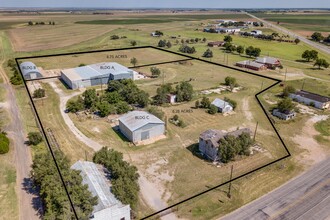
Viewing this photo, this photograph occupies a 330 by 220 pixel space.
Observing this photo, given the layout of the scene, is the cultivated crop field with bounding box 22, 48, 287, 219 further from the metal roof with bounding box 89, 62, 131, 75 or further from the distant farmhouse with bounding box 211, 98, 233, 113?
the metal roof with bounding box 89, 62, 131, 75

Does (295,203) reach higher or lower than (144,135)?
lower

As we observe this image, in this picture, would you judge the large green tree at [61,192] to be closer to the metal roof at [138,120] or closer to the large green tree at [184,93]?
the metal roof at [138,120]

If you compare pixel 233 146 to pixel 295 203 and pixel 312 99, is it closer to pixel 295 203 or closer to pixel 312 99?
pixel 295 203

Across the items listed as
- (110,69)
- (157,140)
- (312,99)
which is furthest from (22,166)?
(312,99)

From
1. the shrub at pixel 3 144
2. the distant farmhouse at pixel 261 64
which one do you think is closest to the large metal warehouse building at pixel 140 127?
the shrub at pixel 3 144

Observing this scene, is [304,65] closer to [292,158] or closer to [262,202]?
[292,158]

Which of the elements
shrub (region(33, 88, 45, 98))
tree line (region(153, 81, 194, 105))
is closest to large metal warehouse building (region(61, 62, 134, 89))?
shrub (region(33, 88, 45, 98))
